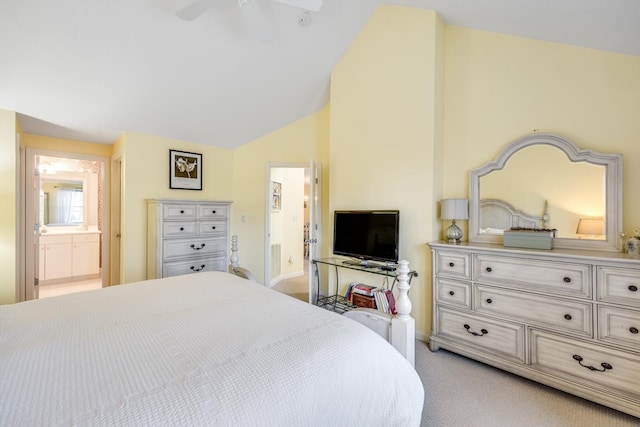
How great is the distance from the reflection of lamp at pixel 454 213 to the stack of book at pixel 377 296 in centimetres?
77

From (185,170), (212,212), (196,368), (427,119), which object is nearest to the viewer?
(196,368)

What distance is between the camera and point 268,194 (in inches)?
158

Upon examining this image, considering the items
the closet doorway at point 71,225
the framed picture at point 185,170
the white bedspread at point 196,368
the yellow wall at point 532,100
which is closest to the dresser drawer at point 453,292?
the yellow wall at point 532,100

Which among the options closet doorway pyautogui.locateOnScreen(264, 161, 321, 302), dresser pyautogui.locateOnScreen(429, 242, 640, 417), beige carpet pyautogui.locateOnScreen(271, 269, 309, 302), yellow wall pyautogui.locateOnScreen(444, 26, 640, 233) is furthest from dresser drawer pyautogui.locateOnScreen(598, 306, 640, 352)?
closet doorway pyautogui.locateOnScreen(264, 161, 321, 302)

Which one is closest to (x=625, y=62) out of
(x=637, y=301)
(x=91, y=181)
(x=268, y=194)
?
(x=637, y=301)

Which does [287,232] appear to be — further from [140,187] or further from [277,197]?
[140,187]

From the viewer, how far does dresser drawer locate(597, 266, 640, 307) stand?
5.60ft

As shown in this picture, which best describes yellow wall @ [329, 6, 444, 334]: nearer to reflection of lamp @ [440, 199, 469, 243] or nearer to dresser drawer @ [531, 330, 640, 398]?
reflection of lamp @ [440, 199, 469, 243]

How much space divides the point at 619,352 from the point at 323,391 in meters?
1.99

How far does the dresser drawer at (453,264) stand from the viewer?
2.36 m

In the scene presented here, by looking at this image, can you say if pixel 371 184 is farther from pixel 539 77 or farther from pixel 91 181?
pixel 91 181

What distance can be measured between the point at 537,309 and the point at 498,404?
0.69 m

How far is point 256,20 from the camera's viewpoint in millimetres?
2010

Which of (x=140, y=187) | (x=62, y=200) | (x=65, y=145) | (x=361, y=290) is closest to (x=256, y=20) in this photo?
(x=361, y=290)
